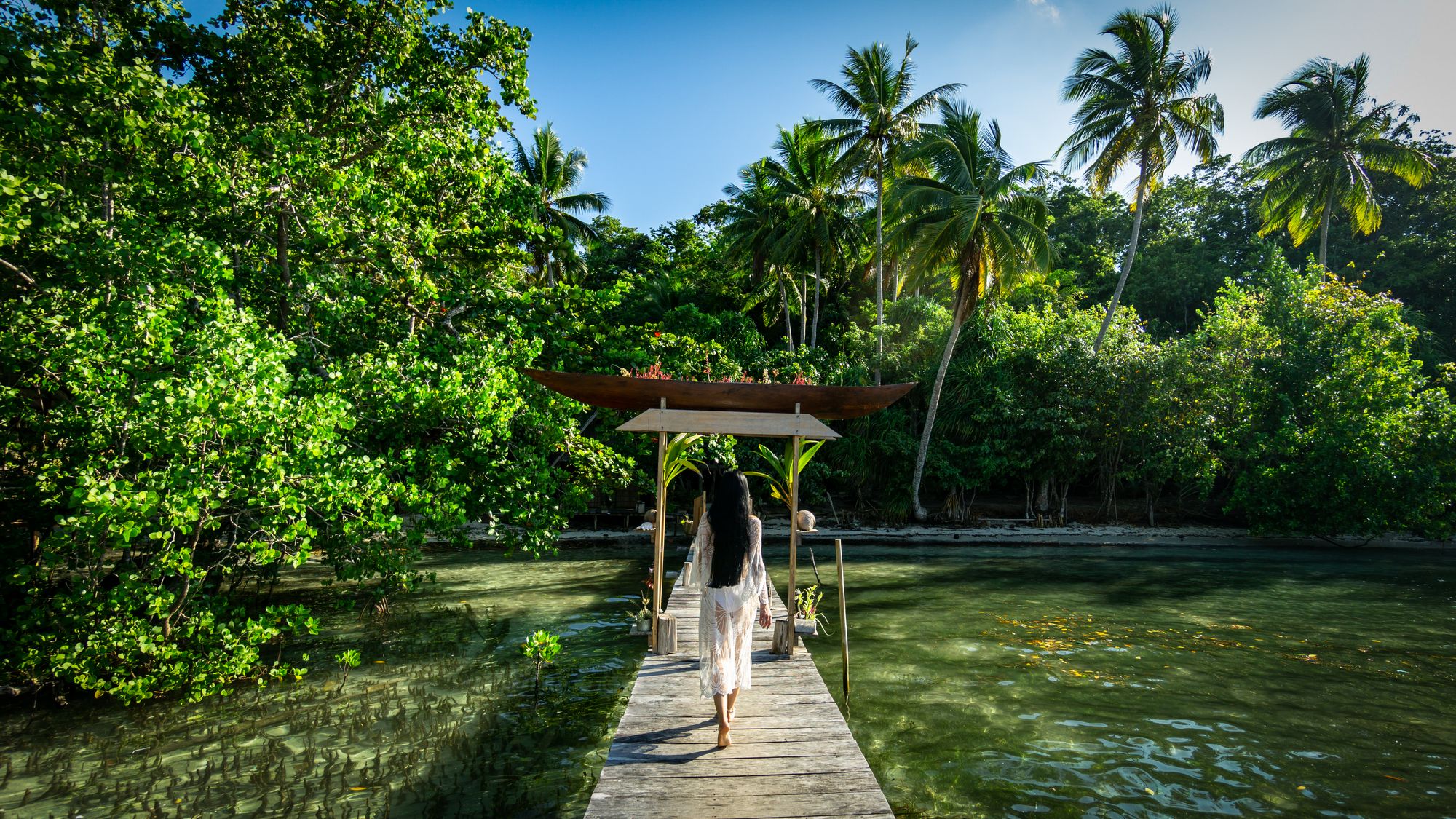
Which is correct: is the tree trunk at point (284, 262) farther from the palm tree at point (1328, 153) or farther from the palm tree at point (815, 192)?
the palm tree at point (1328, 153)

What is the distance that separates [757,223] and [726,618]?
23.6 metres

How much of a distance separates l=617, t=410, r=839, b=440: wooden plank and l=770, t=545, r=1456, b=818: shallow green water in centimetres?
314

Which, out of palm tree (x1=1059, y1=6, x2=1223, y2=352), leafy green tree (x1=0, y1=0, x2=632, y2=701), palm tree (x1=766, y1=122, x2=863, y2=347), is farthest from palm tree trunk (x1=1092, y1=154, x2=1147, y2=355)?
leafy green tree (x1=0, y1=0, x2=632, y2=701)

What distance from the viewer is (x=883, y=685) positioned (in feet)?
Answer: 28.3

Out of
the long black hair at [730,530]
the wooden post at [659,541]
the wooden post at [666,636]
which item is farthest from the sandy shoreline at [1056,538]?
the long black hair at [730,530]

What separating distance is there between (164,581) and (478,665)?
371cm

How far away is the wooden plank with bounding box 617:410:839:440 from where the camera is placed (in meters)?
6.61

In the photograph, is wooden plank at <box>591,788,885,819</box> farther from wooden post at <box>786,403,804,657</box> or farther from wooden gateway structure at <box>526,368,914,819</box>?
wooden post at <box>786,403,804,657</box>

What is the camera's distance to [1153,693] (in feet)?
27.7

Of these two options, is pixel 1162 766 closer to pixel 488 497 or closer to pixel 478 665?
pixel 478 665

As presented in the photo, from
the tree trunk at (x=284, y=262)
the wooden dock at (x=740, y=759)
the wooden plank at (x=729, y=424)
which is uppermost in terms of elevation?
the tree trunk at (x=284, y=262)

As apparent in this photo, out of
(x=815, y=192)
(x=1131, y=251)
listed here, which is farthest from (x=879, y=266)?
(x=1131, y=251)

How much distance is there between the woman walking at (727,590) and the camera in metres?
4.86

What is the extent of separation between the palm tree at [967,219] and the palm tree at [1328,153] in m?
10.6
